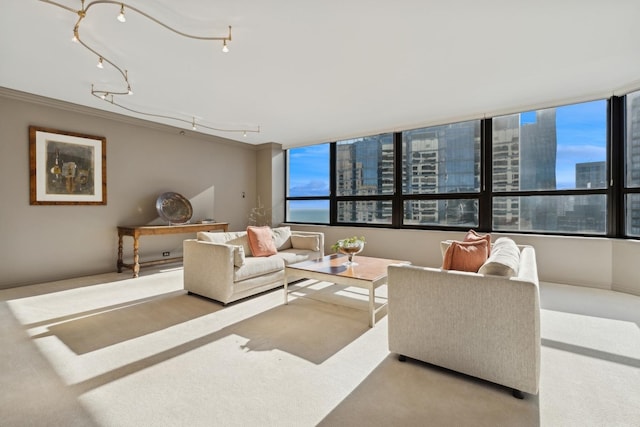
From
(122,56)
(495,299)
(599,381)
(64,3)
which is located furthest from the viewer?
(122,56)

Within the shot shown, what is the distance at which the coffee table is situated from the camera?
273 cm

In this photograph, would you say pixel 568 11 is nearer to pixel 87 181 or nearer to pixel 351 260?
pixel 351 260

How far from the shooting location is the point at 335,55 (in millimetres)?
2889

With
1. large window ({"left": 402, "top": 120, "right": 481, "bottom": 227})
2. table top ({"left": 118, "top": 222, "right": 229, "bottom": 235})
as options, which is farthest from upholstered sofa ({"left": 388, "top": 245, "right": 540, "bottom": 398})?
table top ({"left": 118, "top": 222, "right": 229, "bottom": 235})

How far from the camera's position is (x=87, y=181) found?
A: 14.5 feet

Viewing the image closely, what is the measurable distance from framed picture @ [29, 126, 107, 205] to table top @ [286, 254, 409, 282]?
11.0ft

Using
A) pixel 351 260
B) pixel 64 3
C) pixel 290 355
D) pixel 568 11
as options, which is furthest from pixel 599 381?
pixel 64 3

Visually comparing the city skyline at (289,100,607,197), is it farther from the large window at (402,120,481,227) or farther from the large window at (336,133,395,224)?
the large window at (336,133,395,224)

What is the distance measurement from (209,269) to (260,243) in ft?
2.72

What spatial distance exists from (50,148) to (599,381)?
6.06m

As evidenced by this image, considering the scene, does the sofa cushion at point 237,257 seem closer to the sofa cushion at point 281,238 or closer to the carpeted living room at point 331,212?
the carpeted living room at point 331,212

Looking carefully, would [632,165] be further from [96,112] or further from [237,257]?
[96,112]

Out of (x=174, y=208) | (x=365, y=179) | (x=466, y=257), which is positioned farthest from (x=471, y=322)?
(x=174, y=208)

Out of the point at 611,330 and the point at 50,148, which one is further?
the point at 50,148
